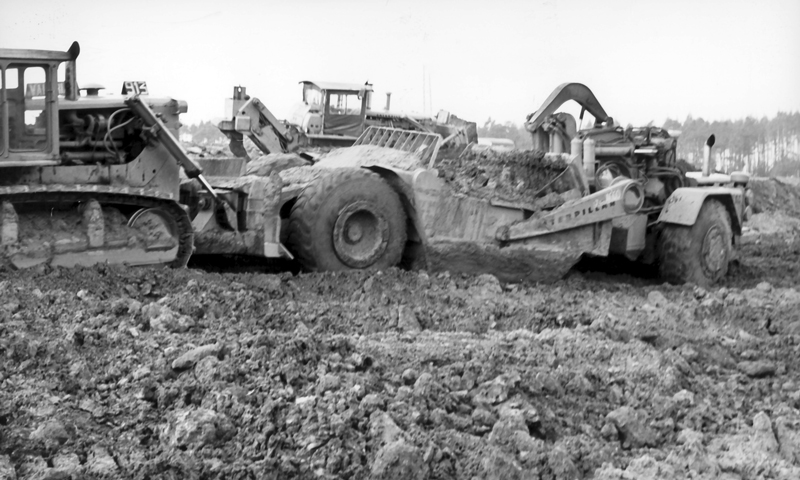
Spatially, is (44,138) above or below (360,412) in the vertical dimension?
above

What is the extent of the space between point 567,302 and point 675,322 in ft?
3.43

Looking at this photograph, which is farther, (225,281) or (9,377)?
(225,281)

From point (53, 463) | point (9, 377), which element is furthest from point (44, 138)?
point (53, 463)

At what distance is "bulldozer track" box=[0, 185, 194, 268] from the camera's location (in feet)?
24.8

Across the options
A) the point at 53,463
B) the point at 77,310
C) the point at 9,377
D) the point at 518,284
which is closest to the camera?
the point at 53,463

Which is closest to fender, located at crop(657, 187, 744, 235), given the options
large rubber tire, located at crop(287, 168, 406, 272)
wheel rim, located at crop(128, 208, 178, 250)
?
large rubber tire, located at crop(287, 168, 406, 272)

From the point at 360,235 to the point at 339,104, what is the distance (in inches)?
461

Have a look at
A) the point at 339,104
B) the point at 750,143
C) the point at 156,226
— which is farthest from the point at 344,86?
the point at 156,226

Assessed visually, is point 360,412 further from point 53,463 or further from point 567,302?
point 567,302

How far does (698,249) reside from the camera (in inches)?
416

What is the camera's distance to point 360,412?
4832mm

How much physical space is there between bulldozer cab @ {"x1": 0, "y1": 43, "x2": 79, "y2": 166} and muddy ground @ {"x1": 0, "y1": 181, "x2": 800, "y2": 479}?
1.00m

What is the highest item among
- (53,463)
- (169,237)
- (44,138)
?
(44,138)

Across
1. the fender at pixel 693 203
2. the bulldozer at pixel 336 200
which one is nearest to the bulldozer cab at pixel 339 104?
the bulldozer at pixel 336 200
